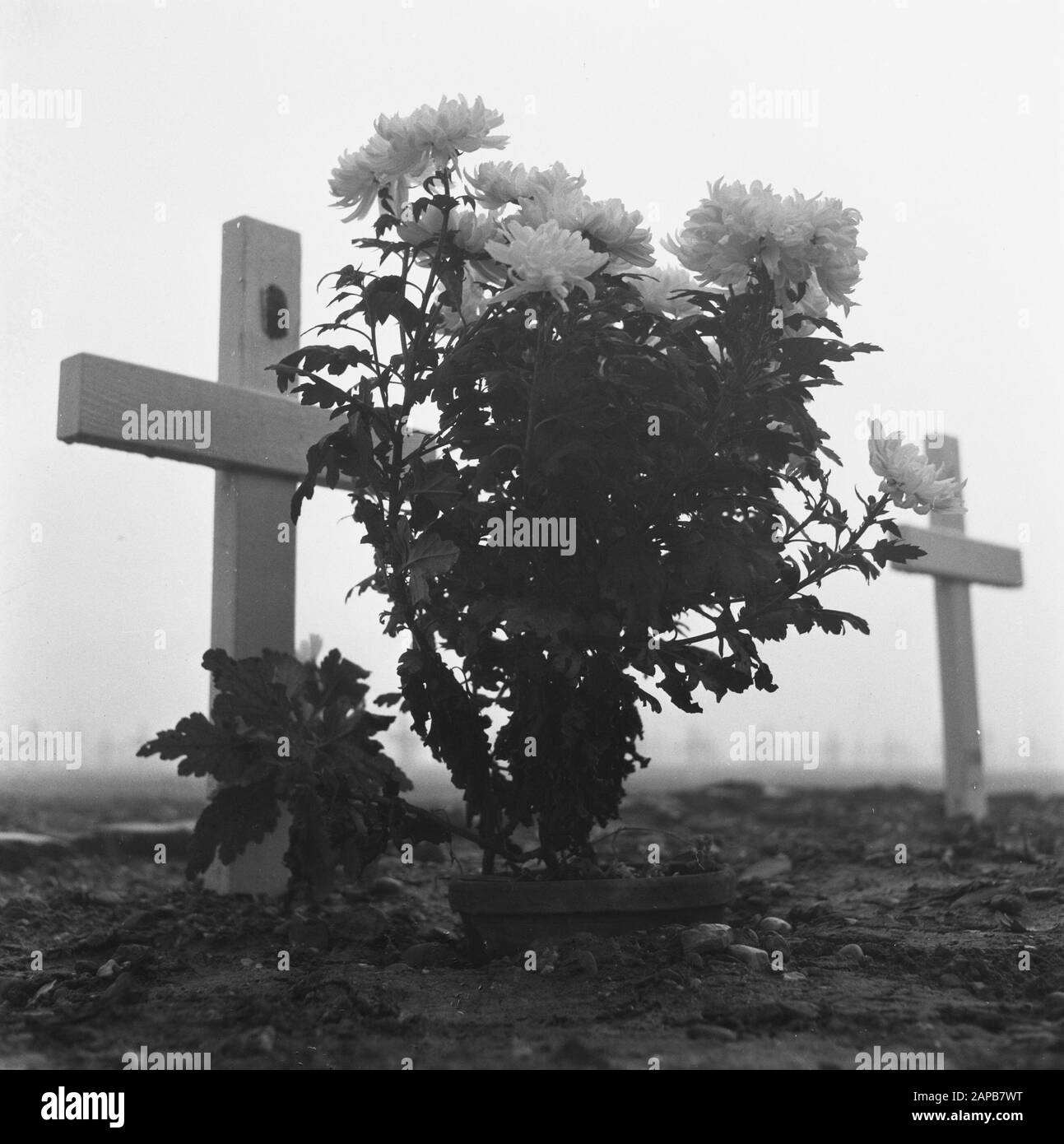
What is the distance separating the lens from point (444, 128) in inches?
89.4

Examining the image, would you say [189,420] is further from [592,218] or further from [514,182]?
[592,218]

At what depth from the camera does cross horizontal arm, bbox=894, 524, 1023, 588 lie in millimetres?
5055

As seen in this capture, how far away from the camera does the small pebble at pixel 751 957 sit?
7.39ft

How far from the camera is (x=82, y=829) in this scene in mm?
4199

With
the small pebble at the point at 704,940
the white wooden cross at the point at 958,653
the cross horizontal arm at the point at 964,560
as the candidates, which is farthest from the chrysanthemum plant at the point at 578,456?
the white wooden cross at the point at 958,653

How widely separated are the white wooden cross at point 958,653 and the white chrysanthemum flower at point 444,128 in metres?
3.41

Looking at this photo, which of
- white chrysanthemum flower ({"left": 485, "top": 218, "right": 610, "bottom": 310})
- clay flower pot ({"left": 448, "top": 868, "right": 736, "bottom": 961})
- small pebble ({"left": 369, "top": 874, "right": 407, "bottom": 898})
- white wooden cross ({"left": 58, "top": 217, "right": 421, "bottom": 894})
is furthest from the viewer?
small pebble ({"left": 369, "top": 874, "right": 407, "bottom": 898})

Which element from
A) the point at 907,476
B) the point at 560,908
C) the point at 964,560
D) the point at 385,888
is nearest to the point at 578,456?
the point at 907,476

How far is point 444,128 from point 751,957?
63.8 inches

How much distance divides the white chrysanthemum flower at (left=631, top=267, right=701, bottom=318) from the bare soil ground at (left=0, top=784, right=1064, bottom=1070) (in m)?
1.24

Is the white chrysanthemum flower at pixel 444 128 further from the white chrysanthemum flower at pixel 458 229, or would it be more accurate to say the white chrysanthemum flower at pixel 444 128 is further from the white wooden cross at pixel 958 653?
the white wooden cross at pixel 958 653

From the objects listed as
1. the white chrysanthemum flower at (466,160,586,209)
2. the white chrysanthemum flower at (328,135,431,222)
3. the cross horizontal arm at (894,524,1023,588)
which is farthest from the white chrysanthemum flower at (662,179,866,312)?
the cross horizontal arm at (894,524,1023,588)

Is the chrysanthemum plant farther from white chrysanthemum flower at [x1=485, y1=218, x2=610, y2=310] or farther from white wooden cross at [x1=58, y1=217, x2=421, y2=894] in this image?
white wooden cross at [x1=58, y1=217, x2=421, y2=894]
